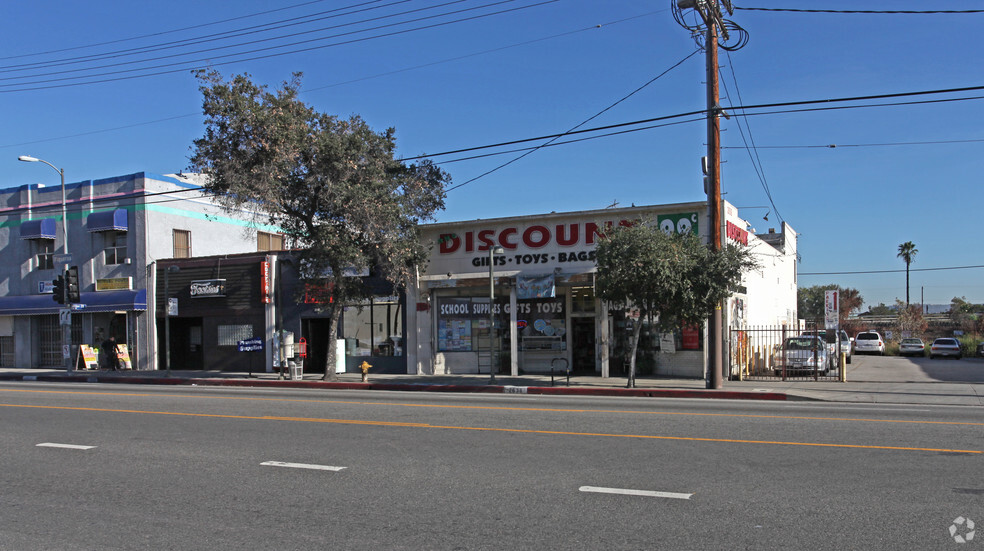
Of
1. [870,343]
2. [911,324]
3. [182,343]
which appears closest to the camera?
[182,343]

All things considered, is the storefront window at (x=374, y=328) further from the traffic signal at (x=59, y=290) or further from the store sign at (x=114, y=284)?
the traffic signal at (x=59, y=290)

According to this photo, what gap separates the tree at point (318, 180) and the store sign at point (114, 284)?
426 inches

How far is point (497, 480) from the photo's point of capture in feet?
26.1

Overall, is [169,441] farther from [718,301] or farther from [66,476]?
[718,301]

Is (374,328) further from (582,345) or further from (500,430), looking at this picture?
(500,430)

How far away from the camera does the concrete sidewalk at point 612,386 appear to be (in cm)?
1745

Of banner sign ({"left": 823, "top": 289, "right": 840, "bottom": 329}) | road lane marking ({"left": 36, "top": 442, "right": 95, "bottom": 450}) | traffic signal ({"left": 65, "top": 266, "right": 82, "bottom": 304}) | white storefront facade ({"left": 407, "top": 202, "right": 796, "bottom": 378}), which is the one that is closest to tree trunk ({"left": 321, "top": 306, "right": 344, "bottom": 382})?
white storefront facade ({"left": 407, "top": 202, "right": 796, "bottom": 378})

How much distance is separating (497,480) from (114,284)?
2832cm

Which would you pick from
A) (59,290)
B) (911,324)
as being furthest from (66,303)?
(911,324)

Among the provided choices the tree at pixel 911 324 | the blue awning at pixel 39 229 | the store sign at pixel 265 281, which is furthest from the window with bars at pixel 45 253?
the tree at pixel 911 324

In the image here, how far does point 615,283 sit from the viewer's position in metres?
19.0

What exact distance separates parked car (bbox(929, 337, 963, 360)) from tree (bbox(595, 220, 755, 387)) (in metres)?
27.0

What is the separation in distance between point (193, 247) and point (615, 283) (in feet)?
70.6

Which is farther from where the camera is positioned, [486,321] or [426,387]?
[486,321]
